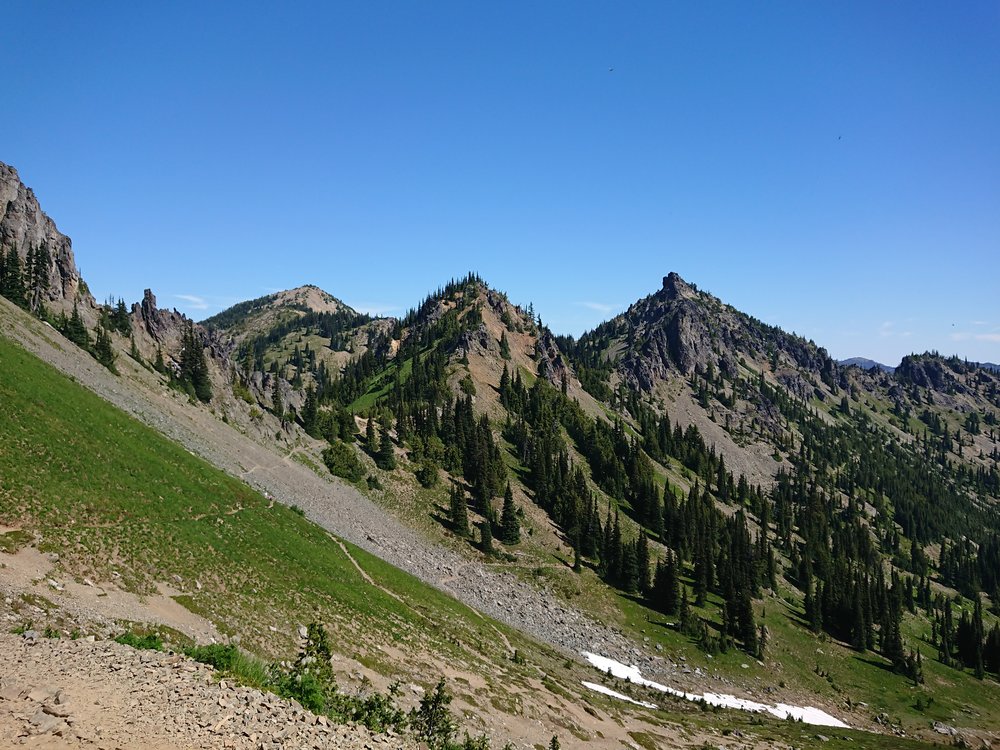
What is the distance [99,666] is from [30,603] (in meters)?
10.4

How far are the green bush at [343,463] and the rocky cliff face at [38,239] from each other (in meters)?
55.3

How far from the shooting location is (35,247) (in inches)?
4077

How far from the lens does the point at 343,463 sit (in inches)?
4033

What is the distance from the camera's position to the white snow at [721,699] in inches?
2657

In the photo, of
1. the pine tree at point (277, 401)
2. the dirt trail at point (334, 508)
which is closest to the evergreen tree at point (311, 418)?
the pine tree at point (277, 401)

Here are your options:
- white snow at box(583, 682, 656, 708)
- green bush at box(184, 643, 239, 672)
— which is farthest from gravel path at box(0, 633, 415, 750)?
white snow at box(583, 682, 656, 708)

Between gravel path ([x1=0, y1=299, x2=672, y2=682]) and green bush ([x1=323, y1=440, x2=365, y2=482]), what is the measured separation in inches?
307

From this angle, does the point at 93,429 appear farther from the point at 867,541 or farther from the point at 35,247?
the point at 867,541

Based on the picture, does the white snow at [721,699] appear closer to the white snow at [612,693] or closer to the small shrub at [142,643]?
the white snow at [612,693]

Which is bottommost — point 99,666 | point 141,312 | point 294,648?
point 294,648

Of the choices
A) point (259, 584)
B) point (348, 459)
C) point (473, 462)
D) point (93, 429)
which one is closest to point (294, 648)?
point (259, 584)

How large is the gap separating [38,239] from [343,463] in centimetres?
7583

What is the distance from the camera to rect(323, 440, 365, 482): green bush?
101 meters

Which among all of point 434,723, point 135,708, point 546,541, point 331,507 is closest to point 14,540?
point 135,708
